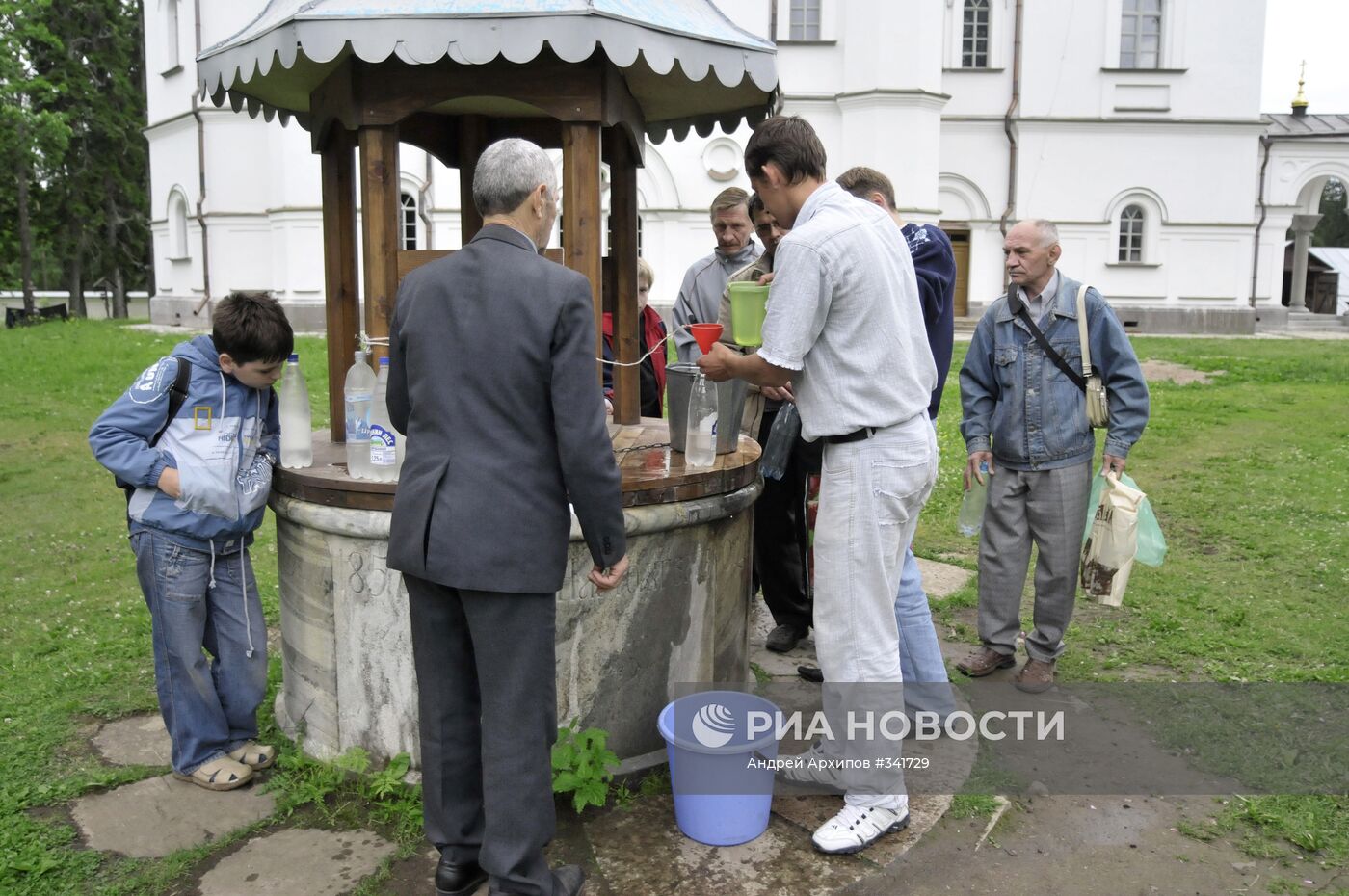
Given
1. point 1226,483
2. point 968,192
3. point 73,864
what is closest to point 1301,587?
point 1226,483

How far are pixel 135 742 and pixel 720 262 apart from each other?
3303 millimetres

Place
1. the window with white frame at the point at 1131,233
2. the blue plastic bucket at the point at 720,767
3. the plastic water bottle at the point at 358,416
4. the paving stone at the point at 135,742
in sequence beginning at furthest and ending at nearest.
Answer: the window with white frame at the point at 1131,233, the paving stone at the point at 135,742, the plastic water bottle at the point at 358,416, the blue plastic bucket at the point at 720,767

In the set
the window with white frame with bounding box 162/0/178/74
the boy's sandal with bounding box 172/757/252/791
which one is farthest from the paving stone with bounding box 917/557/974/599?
the window with white frame with bounding box 162/0/178/74

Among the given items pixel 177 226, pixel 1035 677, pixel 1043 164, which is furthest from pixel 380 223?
pixel 177 226

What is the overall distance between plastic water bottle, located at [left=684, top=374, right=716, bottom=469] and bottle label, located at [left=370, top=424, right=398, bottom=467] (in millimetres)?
1032

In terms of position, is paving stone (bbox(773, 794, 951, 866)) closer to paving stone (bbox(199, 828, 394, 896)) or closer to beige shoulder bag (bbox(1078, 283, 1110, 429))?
paving stone (bbox(199, 828, 394, 896))

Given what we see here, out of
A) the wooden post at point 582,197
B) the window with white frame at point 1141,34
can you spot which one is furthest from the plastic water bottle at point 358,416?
the window with white frame at point 1141,34

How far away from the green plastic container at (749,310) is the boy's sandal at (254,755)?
2.27 m

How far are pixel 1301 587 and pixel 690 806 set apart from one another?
4.64 metres

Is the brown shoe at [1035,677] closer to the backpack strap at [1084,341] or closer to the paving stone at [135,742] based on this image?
the backpack strap at [1084,341]

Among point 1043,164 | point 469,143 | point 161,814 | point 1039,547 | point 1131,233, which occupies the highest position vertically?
point 1043,164

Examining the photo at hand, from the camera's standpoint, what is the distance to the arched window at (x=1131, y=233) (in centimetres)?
2681

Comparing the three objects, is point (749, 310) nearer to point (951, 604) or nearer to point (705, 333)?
point (705, 333)

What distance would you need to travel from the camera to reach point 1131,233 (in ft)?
88.6
